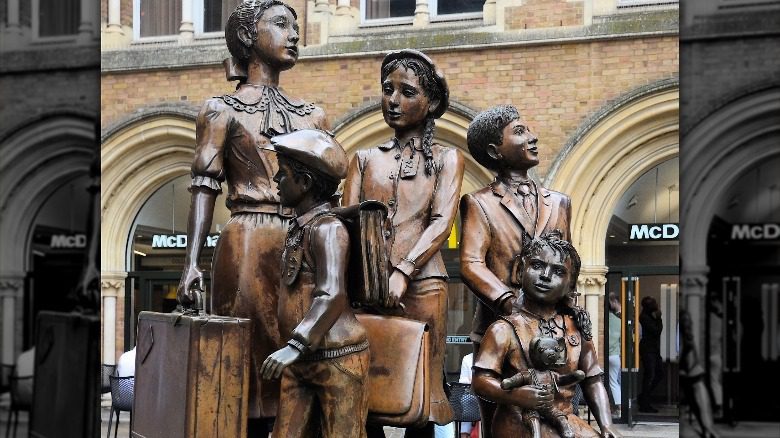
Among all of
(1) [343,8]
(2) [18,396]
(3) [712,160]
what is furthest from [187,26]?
(3) [712,160]

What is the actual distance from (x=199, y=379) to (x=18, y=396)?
1.50 metres

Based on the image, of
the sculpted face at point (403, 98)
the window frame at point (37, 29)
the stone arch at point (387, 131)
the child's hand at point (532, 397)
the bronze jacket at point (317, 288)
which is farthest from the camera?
the stone arch at point (387, 131)

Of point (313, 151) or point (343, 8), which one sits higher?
point (343, 8)

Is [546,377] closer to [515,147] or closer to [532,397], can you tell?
[532,397]

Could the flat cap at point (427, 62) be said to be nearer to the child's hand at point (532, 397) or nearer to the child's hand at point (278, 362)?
the child's hand at point (532, 397)

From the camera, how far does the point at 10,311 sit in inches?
86.3

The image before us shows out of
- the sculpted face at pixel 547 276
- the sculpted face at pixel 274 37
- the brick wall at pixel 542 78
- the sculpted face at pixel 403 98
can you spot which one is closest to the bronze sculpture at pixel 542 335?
the sculpted face at pixel 547 276

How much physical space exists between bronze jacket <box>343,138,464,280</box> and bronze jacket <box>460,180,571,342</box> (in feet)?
0.47

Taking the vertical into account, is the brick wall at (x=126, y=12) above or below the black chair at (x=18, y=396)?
above

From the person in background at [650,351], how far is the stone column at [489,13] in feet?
12.2

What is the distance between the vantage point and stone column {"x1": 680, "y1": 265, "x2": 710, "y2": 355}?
6.11 feet

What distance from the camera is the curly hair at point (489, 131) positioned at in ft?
15.1

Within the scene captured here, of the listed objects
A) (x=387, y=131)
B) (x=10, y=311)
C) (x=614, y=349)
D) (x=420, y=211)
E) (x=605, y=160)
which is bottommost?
(x=614, y=349)

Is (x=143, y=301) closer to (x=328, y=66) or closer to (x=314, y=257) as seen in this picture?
(x=328, y=66)
